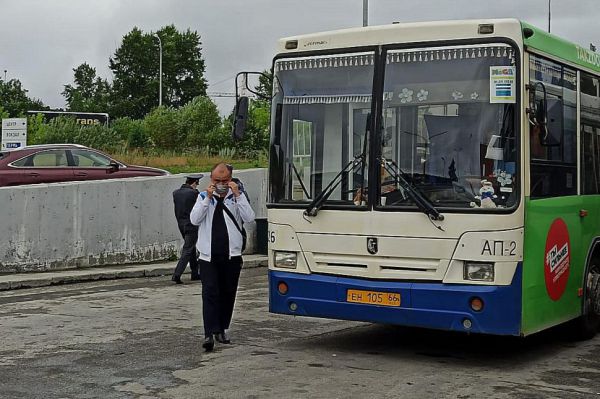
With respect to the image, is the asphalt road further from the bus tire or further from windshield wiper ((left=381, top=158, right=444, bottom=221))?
windshield wiper ((left=381, top=158, right=444, bottom=221))

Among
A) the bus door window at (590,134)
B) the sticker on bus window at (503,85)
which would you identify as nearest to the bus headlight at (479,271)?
the sticker on bus window at (503,85)

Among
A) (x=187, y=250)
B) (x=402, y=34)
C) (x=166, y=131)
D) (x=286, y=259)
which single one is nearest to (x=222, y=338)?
(x=286, y=259)

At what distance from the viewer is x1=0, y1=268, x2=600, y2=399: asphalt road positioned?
8273 mm

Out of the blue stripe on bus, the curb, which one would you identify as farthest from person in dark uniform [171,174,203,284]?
the blue stripe on bus

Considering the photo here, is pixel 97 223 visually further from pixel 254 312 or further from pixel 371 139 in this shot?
pixel 371 139

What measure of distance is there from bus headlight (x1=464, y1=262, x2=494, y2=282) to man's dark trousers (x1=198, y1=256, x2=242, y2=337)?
2.43m

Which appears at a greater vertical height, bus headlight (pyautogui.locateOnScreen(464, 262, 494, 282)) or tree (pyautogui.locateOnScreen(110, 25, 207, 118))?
tree (pyautogui.locateOnScreen(110, 25, 207, 118))

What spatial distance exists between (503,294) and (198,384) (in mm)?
2693

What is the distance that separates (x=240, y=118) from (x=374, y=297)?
2.30 m

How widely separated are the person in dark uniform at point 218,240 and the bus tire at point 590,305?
3527 millimetres

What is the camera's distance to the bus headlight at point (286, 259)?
9.84 m

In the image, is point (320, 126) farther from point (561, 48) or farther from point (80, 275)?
point (80, 275)

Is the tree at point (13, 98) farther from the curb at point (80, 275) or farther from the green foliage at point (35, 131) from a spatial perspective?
the curb at point (80, 275)

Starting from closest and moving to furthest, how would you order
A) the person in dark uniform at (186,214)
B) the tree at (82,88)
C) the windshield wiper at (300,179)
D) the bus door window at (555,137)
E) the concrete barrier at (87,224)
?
the bus door window at (555,137)
the windshield wiper at (300,179)
the person in dark uniform at (186,214)
the concrete barrier at (87,224)
the tree at (82,88)
